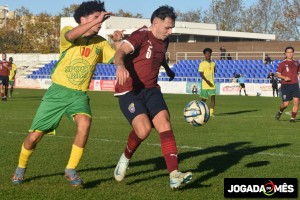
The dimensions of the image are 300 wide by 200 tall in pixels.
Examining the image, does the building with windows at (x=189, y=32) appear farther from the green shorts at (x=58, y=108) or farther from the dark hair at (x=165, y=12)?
the green shorts at (x=58, y=108)

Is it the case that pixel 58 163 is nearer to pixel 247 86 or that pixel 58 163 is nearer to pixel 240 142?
pixel 240 142

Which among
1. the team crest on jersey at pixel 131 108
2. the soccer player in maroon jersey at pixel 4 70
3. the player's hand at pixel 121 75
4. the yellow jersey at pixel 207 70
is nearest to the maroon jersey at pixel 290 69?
the yellow jersey at pixel 207 70

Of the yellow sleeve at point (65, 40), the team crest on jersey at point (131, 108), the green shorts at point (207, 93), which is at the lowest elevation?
the green shorts at point (207, 93)

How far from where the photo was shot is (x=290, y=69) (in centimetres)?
1892

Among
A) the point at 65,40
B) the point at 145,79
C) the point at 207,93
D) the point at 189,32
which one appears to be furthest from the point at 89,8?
the point at 189,32

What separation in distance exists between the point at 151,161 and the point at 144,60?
2.44m

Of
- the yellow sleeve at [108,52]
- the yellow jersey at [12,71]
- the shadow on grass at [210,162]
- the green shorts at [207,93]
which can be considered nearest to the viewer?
the yellow sleeve at [108,52]

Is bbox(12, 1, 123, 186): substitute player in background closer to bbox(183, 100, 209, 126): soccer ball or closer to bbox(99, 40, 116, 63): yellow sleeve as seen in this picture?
bbox(99, 40, 116, 63): yellow sleeve

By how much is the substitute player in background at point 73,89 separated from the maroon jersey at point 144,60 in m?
0.46

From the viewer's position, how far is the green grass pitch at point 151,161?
7.55 meters

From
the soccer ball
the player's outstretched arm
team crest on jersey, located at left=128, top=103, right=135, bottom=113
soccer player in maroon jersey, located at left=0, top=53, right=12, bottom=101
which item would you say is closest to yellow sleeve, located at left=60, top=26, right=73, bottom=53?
the player's outstretched arm

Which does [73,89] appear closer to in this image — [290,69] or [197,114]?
[197,114]

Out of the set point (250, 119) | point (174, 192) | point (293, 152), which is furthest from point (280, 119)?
point (174, 192)

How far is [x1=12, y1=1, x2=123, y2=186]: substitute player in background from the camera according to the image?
793 cm
